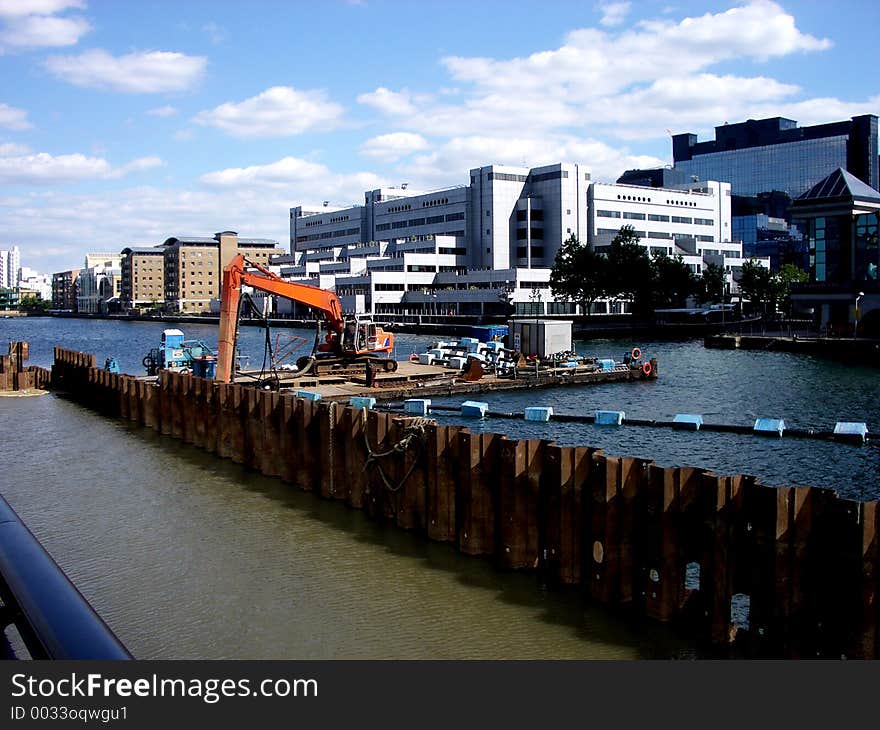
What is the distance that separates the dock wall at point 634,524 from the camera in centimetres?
1132

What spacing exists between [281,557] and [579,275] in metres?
123

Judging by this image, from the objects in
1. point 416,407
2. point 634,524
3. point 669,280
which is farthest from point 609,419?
point 669,280

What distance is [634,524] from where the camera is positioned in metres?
13.6

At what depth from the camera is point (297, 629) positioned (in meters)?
14.3

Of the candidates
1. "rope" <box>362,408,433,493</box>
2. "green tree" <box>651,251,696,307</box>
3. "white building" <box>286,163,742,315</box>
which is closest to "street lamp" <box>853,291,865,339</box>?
"green tree" <box>651,251,696,307</box>

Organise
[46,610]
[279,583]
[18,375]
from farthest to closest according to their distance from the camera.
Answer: [18,375] < [279,583] < [46,610]

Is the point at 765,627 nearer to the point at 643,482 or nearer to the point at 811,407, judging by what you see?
the point at 643,482

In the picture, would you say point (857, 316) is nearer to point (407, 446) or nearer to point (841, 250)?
point (841, 250)

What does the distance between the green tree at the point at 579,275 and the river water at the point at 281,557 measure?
10152cm

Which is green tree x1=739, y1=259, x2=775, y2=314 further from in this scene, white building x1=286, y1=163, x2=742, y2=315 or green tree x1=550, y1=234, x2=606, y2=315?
green tree x1=550, y1=234, x2=606, y2=315

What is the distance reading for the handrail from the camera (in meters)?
4.62

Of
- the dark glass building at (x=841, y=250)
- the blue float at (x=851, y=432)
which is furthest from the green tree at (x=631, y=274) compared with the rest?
the blue float at (x=851, y=432)
